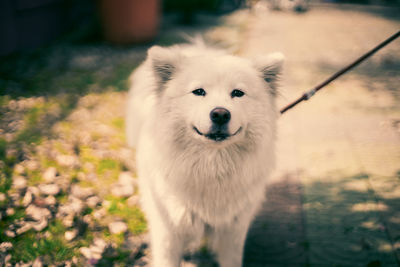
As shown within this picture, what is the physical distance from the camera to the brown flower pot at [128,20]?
251 inches

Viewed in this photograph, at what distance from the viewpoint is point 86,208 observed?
111 inches

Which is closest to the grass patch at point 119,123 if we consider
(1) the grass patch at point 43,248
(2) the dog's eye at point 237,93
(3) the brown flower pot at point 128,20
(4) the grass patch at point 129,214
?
(4) the grass patch at point 129,214

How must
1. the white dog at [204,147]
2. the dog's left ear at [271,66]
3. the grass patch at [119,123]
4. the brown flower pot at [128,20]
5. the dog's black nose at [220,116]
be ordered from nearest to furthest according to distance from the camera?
the dog's black nose at [220,116], the white dog at [204,147], the dog's left ear at [271,66], the grass patch at [119,123], the brown flower pot at [128,20]

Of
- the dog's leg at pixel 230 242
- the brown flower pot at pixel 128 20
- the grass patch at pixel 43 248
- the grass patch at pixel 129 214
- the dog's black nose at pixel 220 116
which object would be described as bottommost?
the grass patch at pixel 129 214

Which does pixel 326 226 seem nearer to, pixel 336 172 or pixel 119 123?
pixel 336 172

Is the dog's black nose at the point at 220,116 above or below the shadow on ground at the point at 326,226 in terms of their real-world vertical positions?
above

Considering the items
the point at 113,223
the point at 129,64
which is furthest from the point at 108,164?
the point at 129,64

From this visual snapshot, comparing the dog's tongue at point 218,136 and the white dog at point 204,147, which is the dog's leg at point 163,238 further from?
the dog's tongue at point 218,136

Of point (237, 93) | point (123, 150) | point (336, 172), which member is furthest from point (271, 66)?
point (123, 150)

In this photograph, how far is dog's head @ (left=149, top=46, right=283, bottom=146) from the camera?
183cm

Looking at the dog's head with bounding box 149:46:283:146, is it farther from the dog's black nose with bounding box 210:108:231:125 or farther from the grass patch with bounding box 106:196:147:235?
the grass patch with bounding box 106:196:147:235

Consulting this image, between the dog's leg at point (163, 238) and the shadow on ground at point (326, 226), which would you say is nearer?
the dog's leg at point (163, 238)

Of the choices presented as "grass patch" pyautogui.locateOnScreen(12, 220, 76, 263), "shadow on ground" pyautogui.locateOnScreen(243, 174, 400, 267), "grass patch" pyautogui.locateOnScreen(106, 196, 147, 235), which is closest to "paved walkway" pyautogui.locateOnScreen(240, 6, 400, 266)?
"shadow on ground" pyautogui.locateOnScreen(243, 174, 400, 267)

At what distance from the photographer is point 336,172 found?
3.47m
